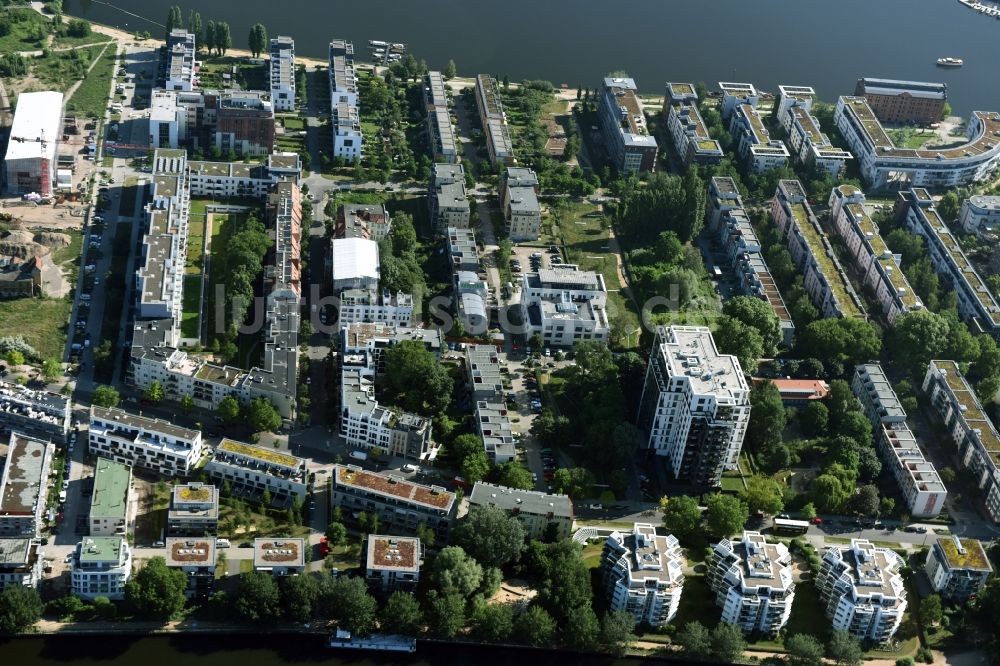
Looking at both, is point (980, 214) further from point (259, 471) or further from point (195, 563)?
point (195, 563)

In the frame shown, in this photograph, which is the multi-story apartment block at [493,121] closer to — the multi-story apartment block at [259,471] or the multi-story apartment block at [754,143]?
the multi-story apartment block at [754,143]

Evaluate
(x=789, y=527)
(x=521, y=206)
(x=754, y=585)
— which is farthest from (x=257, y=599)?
(x=521, y=206)

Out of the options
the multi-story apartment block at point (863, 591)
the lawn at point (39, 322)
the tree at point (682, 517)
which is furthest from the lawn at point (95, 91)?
the multi-story apartment block at point (863, 591)

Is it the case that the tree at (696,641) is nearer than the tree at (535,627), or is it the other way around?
the tree at (535,627)

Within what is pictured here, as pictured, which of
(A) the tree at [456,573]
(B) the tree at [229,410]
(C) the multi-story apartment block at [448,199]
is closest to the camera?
(A) the tree at [456,573]

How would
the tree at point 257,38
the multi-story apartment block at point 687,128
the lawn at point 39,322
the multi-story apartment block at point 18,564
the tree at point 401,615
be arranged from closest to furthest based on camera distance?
the multi-story apartment block at point 18,564, the tree at point 401,615, the lawn at point 39,322, the multi-story apartment block at point 687,128, the tree at point 257,38

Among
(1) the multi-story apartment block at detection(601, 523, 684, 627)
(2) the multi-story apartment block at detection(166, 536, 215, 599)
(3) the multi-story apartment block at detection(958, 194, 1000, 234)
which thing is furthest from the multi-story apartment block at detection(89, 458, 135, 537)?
(3) the multi-story apartment block at detection(958, 194, 1000, 234)

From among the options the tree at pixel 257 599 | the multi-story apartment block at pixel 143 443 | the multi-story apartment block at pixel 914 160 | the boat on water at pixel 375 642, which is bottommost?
the boat on water at pixel 375 642
